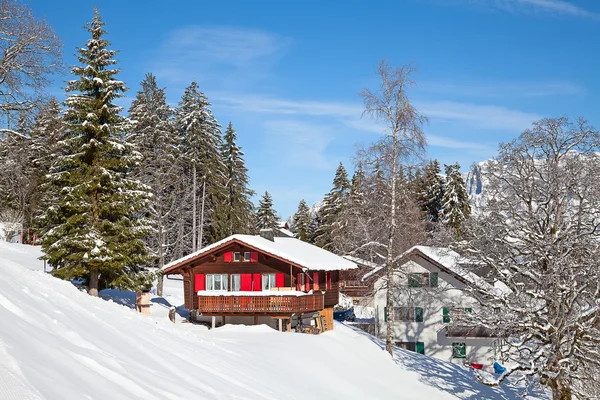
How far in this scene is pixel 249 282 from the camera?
113 feet

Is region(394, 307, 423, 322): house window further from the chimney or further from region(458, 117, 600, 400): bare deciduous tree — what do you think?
region(458, 117, 600, 400): bare deciduous tree

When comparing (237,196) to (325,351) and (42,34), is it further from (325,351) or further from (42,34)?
(42,34)

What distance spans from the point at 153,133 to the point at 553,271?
34.6 meters

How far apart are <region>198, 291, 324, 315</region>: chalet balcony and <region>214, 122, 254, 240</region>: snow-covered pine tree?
2193 centimetres

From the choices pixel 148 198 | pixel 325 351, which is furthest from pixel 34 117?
pixel 325 351

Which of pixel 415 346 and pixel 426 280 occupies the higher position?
pixel 426 280

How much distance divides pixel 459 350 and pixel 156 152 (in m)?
28.7

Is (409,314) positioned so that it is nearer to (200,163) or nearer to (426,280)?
Answer: (426,280)

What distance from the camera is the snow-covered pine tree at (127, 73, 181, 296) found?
42844mm

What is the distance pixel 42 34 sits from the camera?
800 inches

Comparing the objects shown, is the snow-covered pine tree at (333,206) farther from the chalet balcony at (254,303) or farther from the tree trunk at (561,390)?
the tree trunk at (561,390)

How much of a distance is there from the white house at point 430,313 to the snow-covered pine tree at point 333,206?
28.6m

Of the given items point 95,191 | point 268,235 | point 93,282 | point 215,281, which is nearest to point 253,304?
point 215,281

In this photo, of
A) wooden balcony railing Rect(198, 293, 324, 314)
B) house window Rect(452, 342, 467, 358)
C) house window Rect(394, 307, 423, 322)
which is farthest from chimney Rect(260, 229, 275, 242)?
house window Rect(452, 342, 467, 358)
